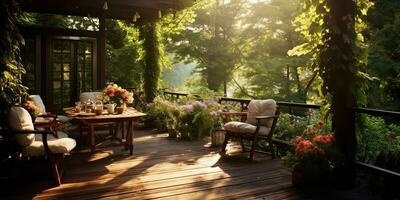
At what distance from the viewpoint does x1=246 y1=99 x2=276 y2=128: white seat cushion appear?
17.0ft

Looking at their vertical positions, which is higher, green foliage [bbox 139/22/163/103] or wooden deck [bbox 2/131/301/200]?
green foliage [bbox 139/22/163/103]

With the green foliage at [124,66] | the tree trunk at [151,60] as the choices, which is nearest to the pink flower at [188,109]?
the tree trunk at [151,60]

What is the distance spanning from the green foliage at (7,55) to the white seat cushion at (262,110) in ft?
11.2

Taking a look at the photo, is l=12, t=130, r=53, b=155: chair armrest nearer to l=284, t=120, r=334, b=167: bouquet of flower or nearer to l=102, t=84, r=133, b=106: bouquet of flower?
l=102, t=84, r=133, b=106: bouquet of flower

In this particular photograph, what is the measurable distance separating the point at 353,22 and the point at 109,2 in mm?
5350

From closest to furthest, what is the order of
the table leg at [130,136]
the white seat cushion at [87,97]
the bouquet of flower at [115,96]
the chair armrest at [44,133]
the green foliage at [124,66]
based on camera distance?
the chair armrest at [44,133] → the table leg at [130,136] → the bouquet of flower at [115,96] → the white seat cushion at [87,97] → the green foliage at [124,66]

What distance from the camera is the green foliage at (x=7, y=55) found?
3850 millimetres

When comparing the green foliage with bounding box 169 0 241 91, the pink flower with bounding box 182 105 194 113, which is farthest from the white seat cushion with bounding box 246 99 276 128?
the green foliage with bounding box 169 0 241 91

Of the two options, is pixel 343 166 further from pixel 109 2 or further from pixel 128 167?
pixel 109 2

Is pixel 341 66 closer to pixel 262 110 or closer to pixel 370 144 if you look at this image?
pixel 370 144

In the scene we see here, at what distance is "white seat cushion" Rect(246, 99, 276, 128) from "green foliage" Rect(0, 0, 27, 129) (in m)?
3.41

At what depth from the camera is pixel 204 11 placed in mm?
19891

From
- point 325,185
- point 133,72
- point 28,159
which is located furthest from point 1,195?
point 133,72

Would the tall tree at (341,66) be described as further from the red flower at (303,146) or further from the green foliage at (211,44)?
the green foliage at (211,44)
